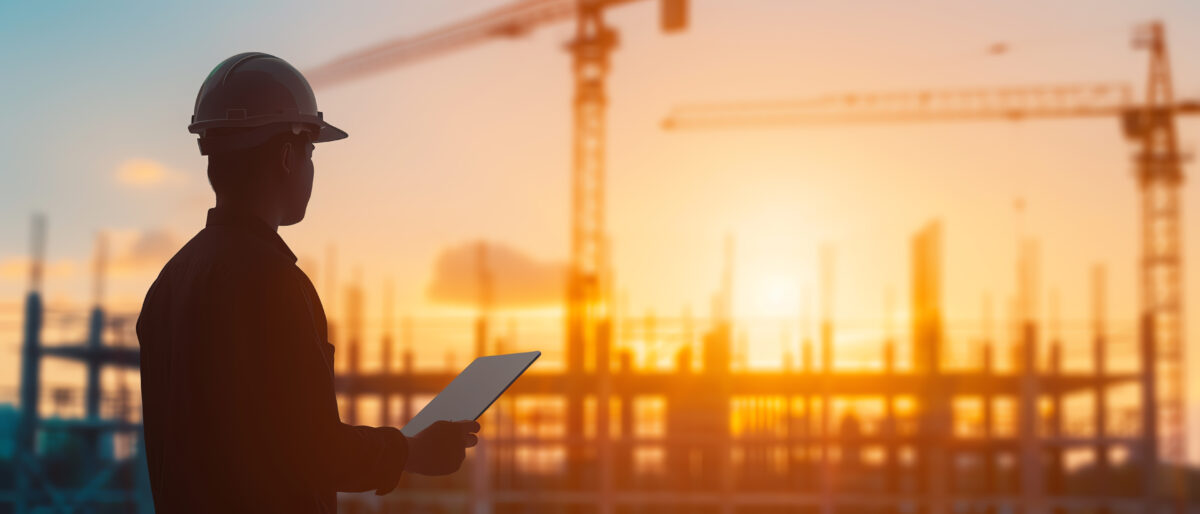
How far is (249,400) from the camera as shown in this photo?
1807mm

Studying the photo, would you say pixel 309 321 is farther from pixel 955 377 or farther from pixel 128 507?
pixel 955 377

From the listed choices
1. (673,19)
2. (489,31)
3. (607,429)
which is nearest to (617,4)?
(673,19)

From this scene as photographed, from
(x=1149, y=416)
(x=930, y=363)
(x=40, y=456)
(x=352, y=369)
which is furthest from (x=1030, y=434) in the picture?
(x=40, y=456)

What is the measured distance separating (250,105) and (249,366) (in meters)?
0.48

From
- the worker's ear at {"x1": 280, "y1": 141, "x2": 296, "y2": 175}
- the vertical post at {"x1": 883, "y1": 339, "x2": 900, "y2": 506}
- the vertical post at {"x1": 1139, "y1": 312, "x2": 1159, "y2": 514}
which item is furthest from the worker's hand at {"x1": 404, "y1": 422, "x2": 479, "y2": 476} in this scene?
the vertical post at {"x1": 883, "y1": 339, "x2": 900, "y2": 506}

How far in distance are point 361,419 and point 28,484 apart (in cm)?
777

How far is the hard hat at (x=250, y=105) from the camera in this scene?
203 centimetres

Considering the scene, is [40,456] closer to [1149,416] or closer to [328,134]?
[1149,416]

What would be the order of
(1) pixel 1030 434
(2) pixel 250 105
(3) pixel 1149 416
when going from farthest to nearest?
(3) pixel 1149 416
(1) pixel 1030 434
(2) pixel 250 105

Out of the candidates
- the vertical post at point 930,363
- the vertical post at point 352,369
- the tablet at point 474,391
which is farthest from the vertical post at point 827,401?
the tablet at point 474,391

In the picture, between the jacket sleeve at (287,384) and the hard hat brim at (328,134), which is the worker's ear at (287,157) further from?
the jacket sleeve at (287,384)

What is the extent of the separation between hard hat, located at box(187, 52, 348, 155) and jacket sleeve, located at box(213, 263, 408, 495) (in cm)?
30

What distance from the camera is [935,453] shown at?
648 inches

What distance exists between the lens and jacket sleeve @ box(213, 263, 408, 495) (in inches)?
71.3
